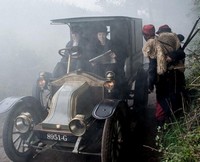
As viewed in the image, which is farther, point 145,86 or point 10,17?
point 10,17

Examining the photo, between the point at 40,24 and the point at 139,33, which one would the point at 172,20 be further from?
the point at 139,33

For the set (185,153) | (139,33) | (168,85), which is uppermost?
(139,33)

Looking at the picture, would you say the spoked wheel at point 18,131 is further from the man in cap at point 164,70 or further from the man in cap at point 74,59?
the man in cap at point 164,70

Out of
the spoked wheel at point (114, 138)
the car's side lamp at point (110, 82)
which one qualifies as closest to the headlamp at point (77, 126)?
the spoked wheel at point (114, 138)

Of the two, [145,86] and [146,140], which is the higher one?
[145,86]

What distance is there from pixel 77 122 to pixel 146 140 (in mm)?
1968

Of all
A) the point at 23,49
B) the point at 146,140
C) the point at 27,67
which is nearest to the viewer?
the point at 146,140

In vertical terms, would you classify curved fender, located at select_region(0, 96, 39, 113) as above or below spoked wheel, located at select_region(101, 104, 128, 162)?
above

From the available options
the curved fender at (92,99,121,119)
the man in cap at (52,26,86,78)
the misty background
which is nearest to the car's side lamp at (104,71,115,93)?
the curved fender at (92,99,121,119)

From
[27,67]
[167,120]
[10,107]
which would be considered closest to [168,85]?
[167,120]

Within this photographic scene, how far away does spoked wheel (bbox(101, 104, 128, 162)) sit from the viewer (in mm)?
3853

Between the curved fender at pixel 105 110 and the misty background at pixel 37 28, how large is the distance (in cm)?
538

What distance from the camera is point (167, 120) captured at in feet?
17.1

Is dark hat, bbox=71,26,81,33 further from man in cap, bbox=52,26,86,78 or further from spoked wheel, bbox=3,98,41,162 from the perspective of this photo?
spoked wheel, bbox=3,98,41,162
